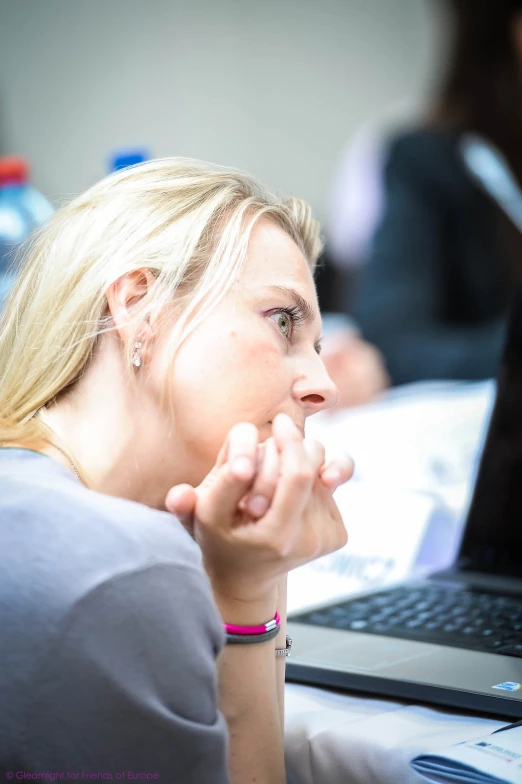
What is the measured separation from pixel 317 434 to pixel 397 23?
2674mm

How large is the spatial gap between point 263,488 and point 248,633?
0.10 metres

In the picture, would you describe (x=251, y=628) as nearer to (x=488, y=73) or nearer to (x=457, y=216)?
(x=457, y=216)

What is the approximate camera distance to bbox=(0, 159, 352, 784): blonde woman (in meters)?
0.51

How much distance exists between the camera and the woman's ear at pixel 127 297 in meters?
0.67

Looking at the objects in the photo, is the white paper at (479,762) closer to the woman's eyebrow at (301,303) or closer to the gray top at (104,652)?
the gray top at (104,652)

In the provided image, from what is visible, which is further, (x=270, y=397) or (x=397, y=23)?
(x=397, y=23)

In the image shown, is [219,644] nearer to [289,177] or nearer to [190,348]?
[190,348]

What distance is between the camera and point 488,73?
1785 millimetres

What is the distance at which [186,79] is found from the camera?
11.2 ft

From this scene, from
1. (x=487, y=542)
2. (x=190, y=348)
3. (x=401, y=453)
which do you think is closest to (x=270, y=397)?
(x=190, y=348)

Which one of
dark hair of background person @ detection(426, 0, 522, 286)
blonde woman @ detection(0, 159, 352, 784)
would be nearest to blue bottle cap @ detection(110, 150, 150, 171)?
blonde woman @ detection(0, 159, 352, 784)

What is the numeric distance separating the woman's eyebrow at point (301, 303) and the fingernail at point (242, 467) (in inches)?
6.4

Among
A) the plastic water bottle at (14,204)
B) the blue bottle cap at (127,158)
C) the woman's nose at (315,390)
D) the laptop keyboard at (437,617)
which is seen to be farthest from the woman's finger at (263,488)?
the plastic water bottle at (14,204)

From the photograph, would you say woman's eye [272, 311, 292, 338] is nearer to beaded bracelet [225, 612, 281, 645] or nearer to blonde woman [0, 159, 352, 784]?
blonde woman [0, 159, 352, 784]
